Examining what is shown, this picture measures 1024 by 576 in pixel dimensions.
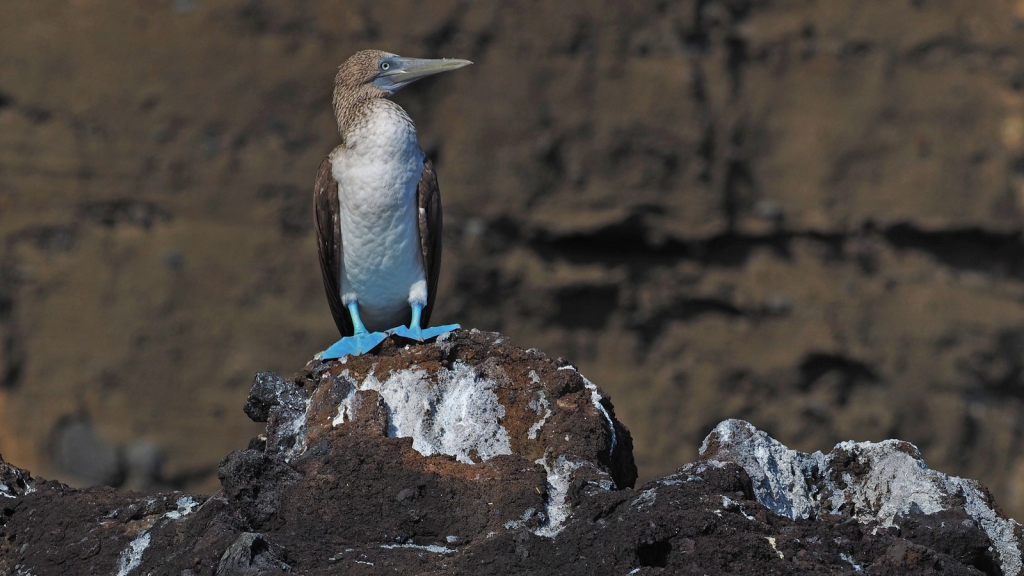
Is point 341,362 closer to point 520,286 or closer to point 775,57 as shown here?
point 520,286

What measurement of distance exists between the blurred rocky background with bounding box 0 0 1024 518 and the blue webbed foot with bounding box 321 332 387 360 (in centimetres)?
814

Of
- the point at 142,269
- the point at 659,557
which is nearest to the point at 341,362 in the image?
the point at 659,557

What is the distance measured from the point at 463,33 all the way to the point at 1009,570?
1076 cm

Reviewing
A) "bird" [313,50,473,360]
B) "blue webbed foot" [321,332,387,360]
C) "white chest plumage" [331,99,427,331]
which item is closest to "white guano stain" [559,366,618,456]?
"blue webbed foot" [321,332,387,360]

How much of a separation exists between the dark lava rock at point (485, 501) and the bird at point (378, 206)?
1.40 meters

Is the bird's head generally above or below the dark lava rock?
above

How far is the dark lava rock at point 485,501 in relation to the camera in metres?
4.29

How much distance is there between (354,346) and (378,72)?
76.1 inches

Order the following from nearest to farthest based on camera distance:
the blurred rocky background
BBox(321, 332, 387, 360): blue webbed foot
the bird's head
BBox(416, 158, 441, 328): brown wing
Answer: BBox(321, 332, 387, 360): blue webbed foot → BBox(416, 158, 441, 328): brown wing → the bird's head → the blurred rocky background

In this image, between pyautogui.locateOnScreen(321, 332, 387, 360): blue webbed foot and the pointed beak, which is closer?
pyautogui.locateOnScreen(321, 332, 387, 360): blue webbed foot

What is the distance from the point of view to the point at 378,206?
7.07 m

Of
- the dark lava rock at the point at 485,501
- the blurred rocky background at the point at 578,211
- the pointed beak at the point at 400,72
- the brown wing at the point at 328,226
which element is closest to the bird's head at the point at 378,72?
the pointed beak at the point at 400,72

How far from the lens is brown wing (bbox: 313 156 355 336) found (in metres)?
7.28

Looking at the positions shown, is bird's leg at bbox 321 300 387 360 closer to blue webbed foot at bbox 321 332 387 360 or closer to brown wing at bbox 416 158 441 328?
blue webbed foot at bbox 321 332 387 360
